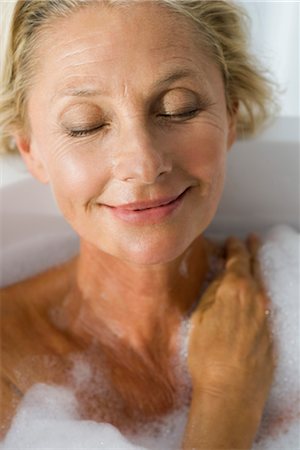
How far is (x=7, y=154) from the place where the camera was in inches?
63.9

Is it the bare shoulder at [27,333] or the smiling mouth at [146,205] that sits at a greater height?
the smiling mouth at [146,205]

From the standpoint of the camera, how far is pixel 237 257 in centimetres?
167

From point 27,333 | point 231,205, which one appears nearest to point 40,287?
point 27,333

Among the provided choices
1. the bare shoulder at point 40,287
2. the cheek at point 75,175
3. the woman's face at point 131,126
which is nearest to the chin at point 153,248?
the woman's face at point 131,126

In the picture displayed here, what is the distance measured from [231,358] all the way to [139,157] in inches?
19.8

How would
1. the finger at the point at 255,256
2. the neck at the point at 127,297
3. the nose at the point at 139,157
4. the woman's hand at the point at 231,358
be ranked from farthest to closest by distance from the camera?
1. the finger at the point at 255,256
2. the neck at the point at 127,297
3. the woman's hand at the point at 231,358
4. the nose at the point at 139,157

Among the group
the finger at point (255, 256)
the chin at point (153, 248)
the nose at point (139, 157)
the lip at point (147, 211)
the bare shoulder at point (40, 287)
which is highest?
the nose at point (139, 157)

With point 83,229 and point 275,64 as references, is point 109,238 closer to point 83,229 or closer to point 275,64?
point 83,229

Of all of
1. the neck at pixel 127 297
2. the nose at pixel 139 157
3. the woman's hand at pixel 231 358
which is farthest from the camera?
the neck at pixel 127 297

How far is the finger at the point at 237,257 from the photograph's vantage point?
5.36 feet

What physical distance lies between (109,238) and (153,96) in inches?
10.6

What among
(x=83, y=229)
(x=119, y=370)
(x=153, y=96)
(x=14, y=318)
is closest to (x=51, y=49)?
(x=153, y=96)

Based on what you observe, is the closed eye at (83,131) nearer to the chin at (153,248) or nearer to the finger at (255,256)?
the chin at (153,248)

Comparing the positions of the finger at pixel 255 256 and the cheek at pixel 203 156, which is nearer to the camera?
the cheek at pixel 203 156
